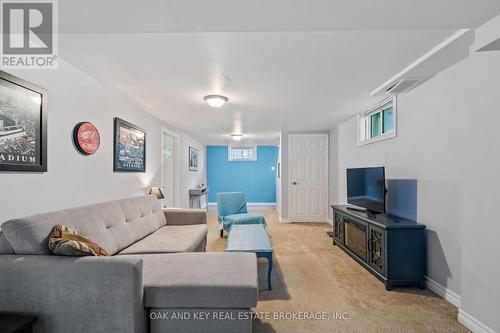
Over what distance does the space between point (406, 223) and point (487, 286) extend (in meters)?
0.90

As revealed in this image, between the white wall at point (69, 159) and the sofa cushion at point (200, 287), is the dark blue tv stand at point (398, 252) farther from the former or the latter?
the white wall at point (69, 159)

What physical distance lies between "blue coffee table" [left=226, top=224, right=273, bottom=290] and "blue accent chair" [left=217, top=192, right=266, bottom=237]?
71 cm

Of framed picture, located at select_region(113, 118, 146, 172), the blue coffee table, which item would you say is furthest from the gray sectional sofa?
framed picture, located at select_region(113, 118, 146, 172)

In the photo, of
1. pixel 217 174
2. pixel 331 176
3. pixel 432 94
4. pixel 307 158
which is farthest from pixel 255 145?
pixel 432 94

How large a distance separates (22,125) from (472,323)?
12.1ft

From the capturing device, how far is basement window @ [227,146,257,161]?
9.12 metres

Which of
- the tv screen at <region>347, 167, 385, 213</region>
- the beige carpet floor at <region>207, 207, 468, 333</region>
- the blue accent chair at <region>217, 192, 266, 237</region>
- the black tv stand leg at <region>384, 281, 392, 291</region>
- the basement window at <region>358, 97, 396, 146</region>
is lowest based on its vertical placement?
the beige carpet floor at <region>207, 207, 468, 333</region>

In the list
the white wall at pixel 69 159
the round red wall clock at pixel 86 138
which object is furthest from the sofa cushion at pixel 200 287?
the round red wall clock at pixel 86 138

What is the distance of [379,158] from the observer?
359 centimetres

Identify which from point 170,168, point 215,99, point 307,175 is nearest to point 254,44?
point 215,99

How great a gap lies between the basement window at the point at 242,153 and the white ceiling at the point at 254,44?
560 centimetres

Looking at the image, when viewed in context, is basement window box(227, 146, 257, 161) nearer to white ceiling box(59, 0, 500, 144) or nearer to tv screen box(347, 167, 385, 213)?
tv screen box(347, 167, 385, 213)

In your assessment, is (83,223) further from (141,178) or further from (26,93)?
(141,178)

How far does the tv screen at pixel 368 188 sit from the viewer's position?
3.03 m
